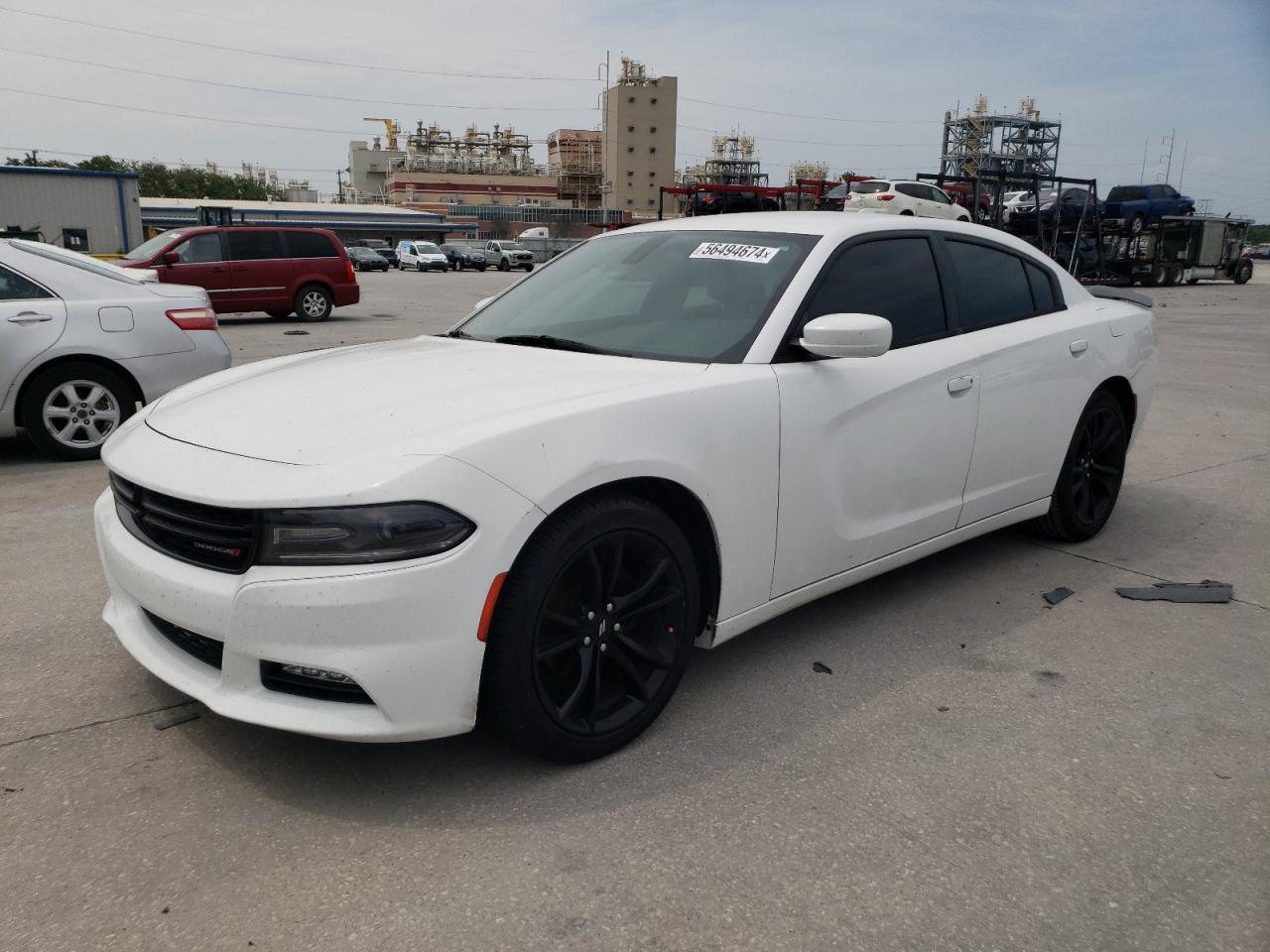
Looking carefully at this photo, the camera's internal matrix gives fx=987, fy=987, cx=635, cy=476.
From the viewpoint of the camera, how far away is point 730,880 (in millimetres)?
2293

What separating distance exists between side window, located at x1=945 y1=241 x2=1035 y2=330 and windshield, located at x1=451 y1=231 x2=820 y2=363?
865 mm

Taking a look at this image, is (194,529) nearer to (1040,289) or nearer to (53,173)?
(1040,289)

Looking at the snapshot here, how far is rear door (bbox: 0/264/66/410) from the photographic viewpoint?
6.08m

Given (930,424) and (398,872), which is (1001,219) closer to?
(930,424)

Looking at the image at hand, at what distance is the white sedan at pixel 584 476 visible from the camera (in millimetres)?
2363

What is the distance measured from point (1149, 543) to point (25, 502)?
5950 mm

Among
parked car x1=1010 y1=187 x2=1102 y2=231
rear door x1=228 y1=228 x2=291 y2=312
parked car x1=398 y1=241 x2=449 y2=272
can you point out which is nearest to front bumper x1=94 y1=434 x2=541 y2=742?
rear door x1=228 y1=228 x2=291 y2=312

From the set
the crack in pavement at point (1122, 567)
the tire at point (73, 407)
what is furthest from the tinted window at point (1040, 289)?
the tire at point (73, 407)

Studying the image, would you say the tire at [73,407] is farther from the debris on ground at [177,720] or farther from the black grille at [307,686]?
the black grille at [307,686]

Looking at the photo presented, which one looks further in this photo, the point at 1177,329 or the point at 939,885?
the point at 1177,329

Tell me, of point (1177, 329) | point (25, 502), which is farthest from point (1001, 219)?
point (25, 502)

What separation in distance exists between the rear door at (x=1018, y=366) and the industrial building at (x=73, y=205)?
3713cm

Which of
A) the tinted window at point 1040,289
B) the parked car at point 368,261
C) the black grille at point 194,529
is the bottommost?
the parked car at point 368,261

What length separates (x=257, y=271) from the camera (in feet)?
53.9
